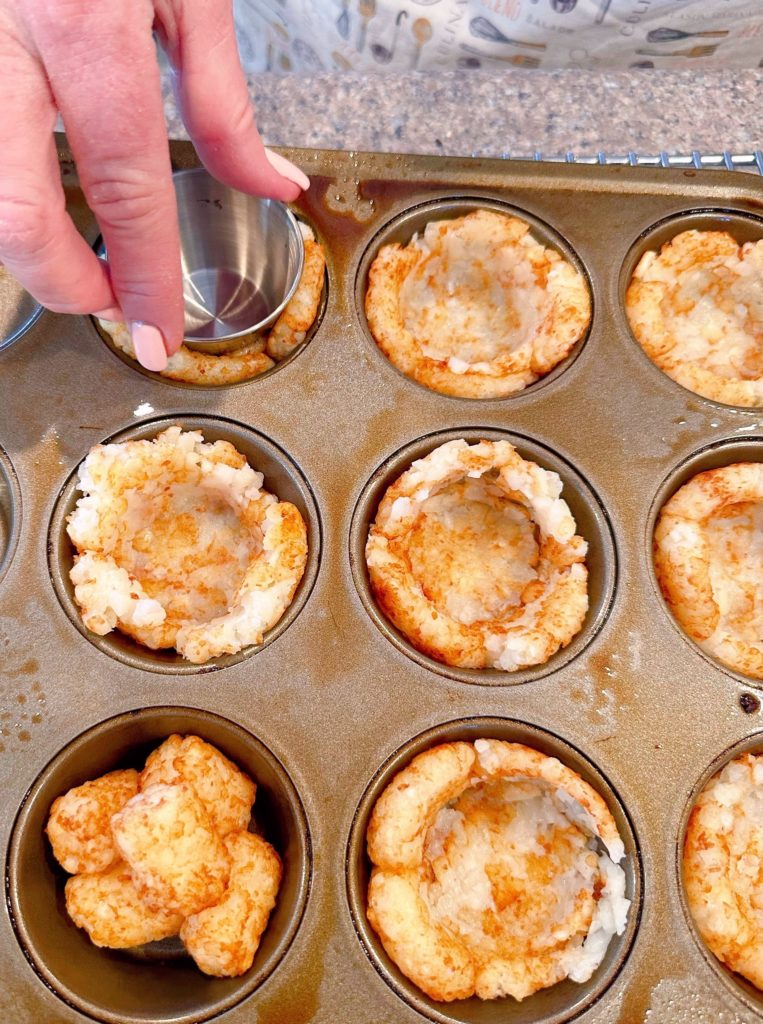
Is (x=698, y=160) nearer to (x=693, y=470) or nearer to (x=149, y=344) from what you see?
(x=693, y=470)

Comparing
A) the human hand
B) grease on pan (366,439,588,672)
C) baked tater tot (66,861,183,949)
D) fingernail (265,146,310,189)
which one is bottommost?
baked tater tot (66,861,183,949)

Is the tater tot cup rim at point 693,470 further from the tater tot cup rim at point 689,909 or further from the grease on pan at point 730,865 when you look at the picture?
the grease on pan at point 730,865

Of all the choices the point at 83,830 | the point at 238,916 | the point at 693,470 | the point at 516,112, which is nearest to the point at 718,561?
the point at 693,470

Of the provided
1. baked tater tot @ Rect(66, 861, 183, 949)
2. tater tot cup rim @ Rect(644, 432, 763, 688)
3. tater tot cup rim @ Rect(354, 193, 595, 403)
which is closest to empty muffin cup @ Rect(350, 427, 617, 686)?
tater tot cup rim @ Rect(644, 432, 763, 688)

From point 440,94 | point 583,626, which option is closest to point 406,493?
point 583,626

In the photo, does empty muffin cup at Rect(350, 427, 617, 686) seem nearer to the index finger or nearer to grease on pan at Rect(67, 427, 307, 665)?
grease on pan at Rect(67, 427, 307, 665)

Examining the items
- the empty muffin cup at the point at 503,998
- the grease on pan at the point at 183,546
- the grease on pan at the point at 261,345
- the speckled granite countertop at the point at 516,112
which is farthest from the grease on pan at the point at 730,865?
the speckled granite countertop at the point at 516,112

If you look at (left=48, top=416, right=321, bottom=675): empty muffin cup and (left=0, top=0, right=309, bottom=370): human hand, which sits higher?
(left=0, top=0, right=309, bottom=370): human hand
